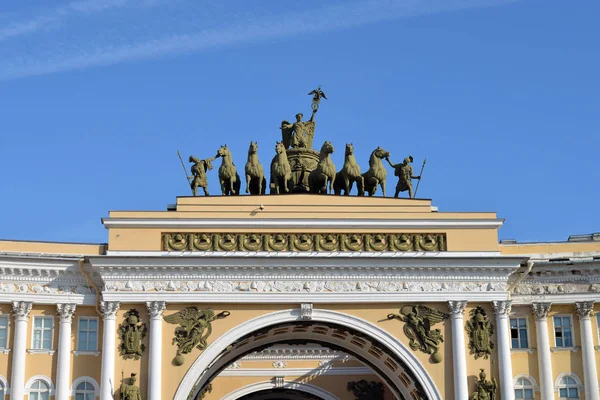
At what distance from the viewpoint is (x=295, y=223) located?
34.8 m

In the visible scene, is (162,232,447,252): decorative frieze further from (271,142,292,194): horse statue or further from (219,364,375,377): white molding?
(219,364,375,377): white molding

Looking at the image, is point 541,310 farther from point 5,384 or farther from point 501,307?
point 5,384

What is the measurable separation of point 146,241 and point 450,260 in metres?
9.54

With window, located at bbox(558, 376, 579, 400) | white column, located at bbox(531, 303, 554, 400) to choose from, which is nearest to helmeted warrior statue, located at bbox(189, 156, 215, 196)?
white column, located at bbox(531, 303, 554, 400)

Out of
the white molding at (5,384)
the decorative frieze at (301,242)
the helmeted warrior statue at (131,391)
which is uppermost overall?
the decorative frieze at (301,242)

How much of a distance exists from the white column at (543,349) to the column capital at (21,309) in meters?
16.1

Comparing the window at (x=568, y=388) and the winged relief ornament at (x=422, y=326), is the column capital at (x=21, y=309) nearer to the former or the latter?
the winged relief ornament at (x=422, y=326)

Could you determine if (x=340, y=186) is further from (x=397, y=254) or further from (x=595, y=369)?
(x=595, y=369)

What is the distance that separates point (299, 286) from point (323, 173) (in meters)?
4.33

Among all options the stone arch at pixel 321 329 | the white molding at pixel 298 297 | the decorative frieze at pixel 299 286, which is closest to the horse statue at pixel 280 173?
the decorative frieze at pixel 299 286

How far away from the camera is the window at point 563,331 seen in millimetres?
35812

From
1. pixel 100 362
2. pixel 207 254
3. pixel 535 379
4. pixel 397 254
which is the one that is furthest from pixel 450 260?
pixel 100 362

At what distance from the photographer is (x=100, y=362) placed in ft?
111

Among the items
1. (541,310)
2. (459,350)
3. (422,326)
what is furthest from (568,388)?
(422,326)
